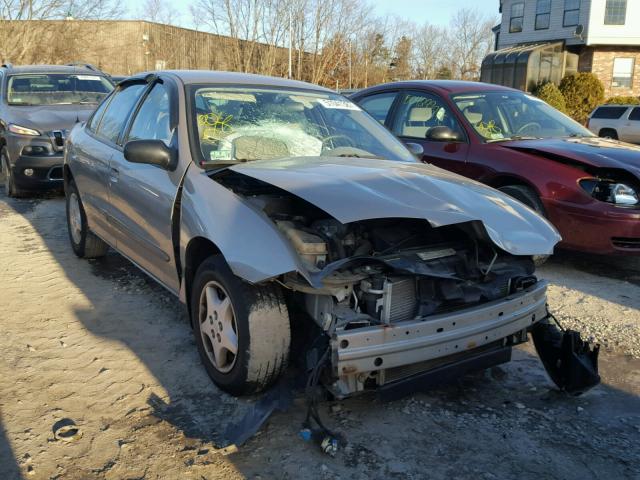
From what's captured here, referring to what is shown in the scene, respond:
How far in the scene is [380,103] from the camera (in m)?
6.88

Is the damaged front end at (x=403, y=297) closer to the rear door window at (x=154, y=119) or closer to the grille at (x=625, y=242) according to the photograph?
the rear door window at (x=154, y=119)

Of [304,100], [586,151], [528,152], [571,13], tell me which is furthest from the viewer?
[571,13]

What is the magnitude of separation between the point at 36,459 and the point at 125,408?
0.50 metres

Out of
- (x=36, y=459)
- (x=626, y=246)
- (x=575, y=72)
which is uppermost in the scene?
(x=575, y=72)

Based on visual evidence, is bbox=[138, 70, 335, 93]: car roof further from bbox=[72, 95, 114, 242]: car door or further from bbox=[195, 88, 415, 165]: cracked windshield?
bbox=[72, 95, 114, 242]: car door

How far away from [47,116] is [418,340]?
287 inches

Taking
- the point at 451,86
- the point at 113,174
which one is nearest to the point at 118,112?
the point at 113,174

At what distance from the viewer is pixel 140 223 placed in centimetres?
397

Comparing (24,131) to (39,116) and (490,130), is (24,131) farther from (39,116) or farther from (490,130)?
(490,130)

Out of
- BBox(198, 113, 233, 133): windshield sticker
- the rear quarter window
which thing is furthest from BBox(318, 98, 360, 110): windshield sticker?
the rear quarter window

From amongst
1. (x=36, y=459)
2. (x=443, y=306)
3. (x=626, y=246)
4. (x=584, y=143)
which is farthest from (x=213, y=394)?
(x=584, y=143)

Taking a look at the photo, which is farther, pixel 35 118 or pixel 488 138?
pixel 35 118

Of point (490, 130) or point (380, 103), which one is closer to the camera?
point (490, 130)

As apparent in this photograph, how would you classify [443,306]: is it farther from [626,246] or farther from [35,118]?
[35,118]
